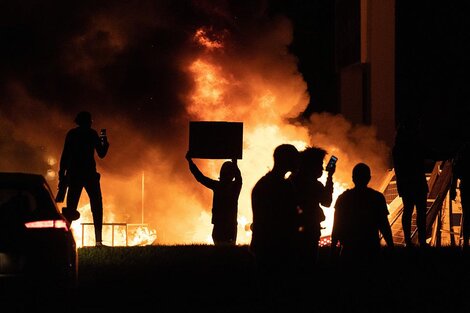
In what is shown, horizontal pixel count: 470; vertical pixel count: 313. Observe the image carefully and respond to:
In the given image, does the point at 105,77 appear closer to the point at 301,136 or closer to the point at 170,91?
the point at 170,91

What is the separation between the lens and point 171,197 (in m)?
42.0

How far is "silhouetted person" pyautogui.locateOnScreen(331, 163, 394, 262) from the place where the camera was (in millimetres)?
11250

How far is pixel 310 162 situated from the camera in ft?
36.9

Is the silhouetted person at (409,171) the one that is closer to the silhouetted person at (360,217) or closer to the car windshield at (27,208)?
the silhouetted person at (360,217)

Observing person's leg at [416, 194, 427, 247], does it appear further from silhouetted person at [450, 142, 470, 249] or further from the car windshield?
the car windshield

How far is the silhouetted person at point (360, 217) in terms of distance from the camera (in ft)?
36.9

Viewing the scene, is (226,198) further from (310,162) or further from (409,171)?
(310,162)

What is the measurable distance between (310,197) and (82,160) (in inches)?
207

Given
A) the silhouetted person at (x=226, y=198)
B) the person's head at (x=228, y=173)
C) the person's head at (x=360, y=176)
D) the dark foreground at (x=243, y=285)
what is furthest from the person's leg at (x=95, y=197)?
the person's head at (x=360, y=176)

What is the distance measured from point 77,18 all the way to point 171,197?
29.4 feet

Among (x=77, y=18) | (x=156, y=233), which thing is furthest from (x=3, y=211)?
(x=156, y=233)

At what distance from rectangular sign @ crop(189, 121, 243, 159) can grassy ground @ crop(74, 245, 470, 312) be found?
2081 mm

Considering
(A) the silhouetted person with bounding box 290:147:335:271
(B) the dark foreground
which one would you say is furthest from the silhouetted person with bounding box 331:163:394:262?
(B) the dark foreground

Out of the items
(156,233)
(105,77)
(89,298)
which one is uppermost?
(105,77)
